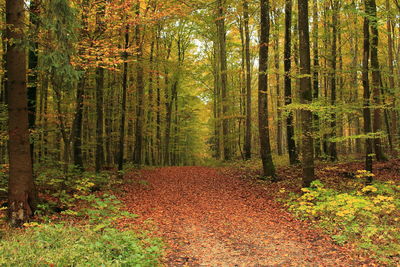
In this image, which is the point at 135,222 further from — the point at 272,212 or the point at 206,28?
the point at 206,28

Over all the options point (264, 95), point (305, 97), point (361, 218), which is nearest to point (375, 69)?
point (305, 97)

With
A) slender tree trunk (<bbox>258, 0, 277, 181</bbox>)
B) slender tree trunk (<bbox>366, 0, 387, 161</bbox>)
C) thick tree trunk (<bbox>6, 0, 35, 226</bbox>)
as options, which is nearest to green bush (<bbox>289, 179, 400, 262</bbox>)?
slender tree trunk (<bbox>366, 0, 387, 161</bbox>)

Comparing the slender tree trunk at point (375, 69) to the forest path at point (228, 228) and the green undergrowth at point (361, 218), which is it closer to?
the green undergrowth at point (361, 218)

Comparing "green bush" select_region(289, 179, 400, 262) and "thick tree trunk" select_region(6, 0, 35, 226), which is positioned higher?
"thick tree trunk" select_region(6, 0, 35, 226)

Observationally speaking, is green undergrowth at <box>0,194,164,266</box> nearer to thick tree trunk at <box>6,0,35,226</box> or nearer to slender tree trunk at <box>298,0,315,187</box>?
thick tree trunk at <box>6,0,35,226</box>

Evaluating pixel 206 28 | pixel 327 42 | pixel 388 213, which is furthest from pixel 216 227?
pixel 206 28

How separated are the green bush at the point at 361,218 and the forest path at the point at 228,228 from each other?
48 centimetres

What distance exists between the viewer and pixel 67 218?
7246 millimetres

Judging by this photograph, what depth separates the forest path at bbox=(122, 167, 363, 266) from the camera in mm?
5312

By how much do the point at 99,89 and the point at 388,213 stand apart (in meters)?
12.6

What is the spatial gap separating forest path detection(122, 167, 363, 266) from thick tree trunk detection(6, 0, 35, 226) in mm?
3173

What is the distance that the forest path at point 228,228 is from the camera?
5312 millimetres

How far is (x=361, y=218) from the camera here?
6.74 metres

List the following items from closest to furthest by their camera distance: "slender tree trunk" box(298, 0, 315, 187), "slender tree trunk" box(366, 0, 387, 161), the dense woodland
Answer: the dense woodland, "slender tree trunk" box(298, 0, 315, 187), "slender tree trunk" box(366, 0, 387, 161)
